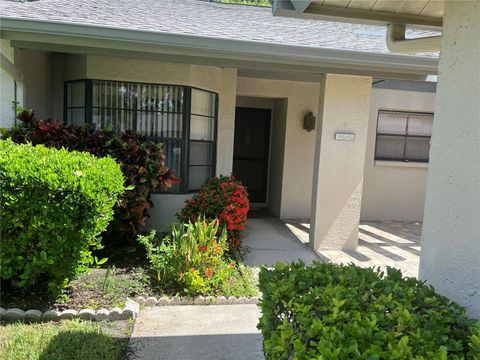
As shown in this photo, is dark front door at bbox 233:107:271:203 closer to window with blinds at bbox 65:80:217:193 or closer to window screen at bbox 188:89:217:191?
window screen at bbox 188:89:217:191

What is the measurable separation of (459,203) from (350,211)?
15.6 ft

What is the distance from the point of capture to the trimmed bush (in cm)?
562

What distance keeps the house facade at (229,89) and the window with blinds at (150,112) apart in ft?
0.05

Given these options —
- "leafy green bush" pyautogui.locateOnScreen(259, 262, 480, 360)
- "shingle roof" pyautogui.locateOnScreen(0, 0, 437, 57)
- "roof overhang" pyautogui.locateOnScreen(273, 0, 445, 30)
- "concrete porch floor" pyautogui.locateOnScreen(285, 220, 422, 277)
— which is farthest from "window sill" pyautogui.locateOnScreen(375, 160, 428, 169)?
"leafy green bush" pyautogui.locateOnScreen(259, 262, 480, 360)

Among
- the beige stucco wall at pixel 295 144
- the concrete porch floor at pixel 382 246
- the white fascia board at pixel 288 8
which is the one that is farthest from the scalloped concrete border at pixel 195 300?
the beige stucco wall at pixel 295 144

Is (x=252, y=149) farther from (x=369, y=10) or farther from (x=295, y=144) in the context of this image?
(x=369, y=10)

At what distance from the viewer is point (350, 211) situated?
689 centimetres

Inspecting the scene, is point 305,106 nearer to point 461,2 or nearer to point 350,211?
point 350,211

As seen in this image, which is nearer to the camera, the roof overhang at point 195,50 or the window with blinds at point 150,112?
the roof overhang at point 195,50

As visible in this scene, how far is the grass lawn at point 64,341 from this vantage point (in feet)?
11.0

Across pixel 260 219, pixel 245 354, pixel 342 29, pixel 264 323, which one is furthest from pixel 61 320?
pixel 342 29

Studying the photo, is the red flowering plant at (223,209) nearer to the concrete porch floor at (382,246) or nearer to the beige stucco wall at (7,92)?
the concrete porch floor at (382,246)

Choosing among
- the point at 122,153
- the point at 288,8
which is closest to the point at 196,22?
the point at 122,153

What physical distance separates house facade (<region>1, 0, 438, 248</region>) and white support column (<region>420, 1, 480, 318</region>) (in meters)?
3.30
